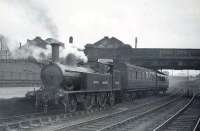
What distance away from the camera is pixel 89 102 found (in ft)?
63.8

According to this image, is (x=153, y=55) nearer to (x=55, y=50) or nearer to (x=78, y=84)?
(x=78, y=84)

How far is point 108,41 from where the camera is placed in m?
79.2

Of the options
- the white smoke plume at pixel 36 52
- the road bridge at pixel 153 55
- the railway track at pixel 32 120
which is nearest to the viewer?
the railway track at pixel 32 120

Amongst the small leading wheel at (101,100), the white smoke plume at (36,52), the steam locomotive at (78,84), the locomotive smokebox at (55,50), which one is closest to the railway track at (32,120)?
the steam locomotive at (78,84)

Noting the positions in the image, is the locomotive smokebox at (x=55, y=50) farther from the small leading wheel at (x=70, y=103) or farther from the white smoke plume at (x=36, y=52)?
the white smoke plume at (x=36, y=52)

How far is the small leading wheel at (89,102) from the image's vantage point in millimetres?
18772

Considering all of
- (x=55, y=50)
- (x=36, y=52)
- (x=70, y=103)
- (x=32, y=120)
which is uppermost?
(x=36, y=52)

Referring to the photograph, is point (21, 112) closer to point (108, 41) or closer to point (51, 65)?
point (51, 65)

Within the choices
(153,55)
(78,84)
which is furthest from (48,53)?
(153,55)

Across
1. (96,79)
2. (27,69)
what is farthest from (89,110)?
(27,69)

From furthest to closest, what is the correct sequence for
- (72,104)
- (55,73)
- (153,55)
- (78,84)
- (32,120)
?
1. (153,55)
2. (78,84)
3. (72,104)
4. (55,73)
5. (32,120)

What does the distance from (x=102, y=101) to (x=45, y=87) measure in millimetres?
5409

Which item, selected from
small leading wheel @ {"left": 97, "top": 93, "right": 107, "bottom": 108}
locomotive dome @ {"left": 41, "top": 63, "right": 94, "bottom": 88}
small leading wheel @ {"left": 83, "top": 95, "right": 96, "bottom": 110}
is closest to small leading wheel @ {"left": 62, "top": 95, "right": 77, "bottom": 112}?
locomotive dome @ {"left": 41, "top": 63, "right": 94, "bottom": 88}

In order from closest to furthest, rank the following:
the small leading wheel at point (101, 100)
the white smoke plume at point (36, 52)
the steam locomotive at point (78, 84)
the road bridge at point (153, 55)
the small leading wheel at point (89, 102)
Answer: the steam locomotive at point (78, 84)
the small leading wheel at point (89, 102)
the small leading wheel at point (101, 100)
the white smoke plume at point (36, 52)
the road bridge at point (153, 55)
